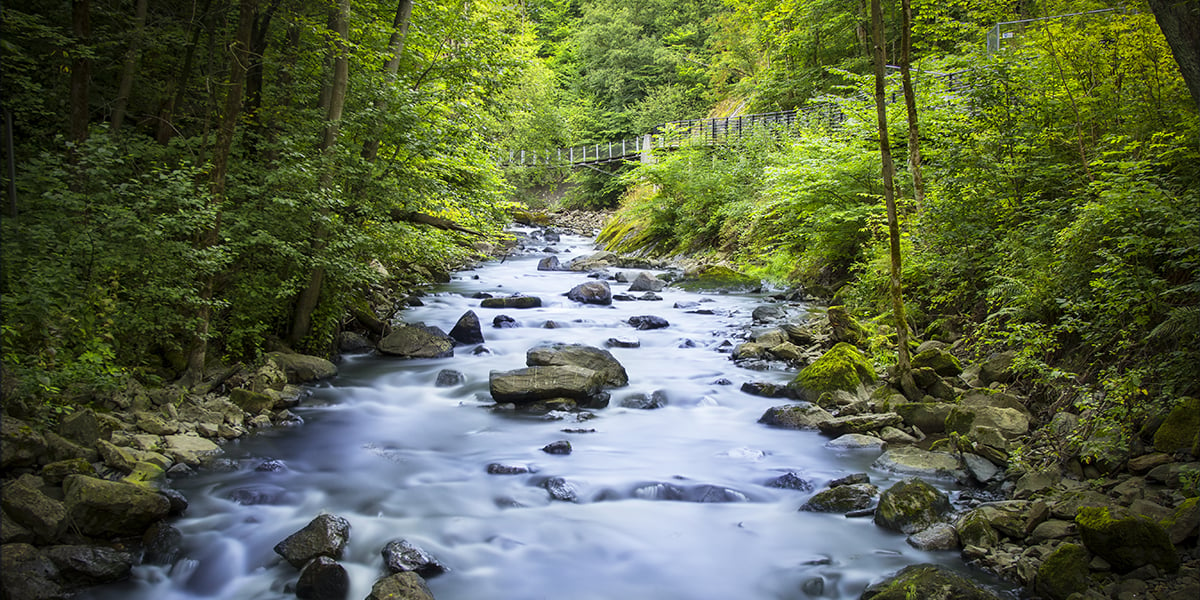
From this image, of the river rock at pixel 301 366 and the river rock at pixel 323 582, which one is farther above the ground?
the river rock at pixel 301 366

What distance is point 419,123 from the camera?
1121cm

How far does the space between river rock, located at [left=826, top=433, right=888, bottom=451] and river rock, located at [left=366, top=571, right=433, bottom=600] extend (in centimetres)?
487

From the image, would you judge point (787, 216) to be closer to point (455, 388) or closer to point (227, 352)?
point (455, 388)

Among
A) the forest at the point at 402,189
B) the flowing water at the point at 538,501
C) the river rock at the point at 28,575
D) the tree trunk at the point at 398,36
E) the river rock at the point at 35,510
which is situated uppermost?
the tree trunk at the point at 398,36

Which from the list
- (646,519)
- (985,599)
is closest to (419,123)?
(646,519)

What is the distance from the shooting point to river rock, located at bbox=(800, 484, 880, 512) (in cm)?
665

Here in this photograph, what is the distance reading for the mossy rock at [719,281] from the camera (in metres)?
19.2

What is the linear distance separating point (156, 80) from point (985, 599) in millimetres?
12196

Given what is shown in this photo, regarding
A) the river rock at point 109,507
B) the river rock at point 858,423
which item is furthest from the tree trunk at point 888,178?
the river rock at point 109,507

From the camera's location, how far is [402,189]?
11.1 m

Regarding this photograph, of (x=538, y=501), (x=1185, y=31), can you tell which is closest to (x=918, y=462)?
(x=538, y=501)

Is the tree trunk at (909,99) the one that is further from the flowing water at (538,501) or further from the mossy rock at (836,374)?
the flowing water at (538,501)

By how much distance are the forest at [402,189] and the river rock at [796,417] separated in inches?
76.8

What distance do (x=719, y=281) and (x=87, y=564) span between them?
16.3 metres
